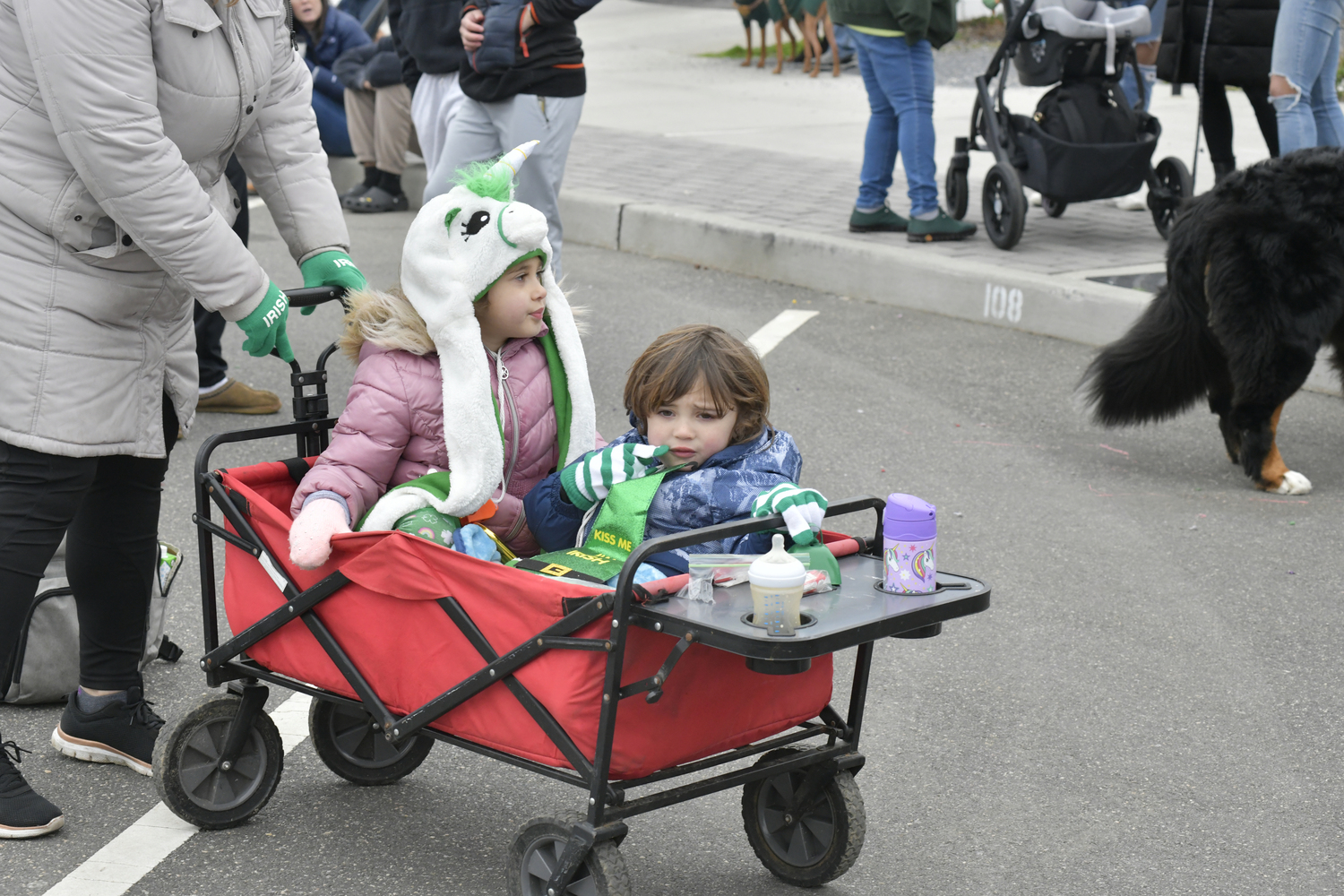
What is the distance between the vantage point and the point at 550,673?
2.46m

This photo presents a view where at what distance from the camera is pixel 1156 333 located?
508 centimetres

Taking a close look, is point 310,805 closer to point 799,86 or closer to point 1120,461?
point 1120,461

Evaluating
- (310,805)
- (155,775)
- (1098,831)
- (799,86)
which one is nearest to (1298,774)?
(1098,831)

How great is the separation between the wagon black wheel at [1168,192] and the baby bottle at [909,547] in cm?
564

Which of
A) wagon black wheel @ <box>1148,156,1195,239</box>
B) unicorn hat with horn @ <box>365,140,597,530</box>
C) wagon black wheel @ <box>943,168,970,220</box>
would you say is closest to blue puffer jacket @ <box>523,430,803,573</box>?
unicorn hat with horn @ <box>365,140,597,530</box>

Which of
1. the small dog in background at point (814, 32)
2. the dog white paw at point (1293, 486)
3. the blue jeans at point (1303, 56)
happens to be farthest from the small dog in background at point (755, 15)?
the dog white paw at point (1293, 486)

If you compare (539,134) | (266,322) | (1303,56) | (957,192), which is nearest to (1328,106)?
(1303,56)

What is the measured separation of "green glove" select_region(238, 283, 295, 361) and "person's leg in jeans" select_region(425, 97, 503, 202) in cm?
292

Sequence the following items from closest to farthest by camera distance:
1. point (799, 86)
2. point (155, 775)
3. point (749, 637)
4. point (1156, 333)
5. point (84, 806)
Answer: point (749, 637) → point (155, 775) → point (84, 806) → point (1156, 333) → point (799, 86)

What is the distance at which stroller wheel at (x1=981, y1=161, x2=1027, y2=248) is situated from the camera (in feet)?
24.3

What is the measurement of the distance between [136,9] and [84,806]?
1.64m

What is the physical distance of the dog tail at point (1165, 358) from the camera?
5.00m

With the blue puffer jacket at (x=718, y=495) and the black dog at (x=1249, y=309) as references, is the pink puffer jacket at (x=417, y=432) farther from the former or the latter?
the black dog at (x=1249, y=309)

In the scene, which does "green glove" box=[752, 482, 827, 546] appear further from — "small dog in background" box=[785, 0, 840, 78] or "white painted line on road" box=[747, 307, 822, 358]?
"small dog in background" box=[785, 0, 840, 78]
